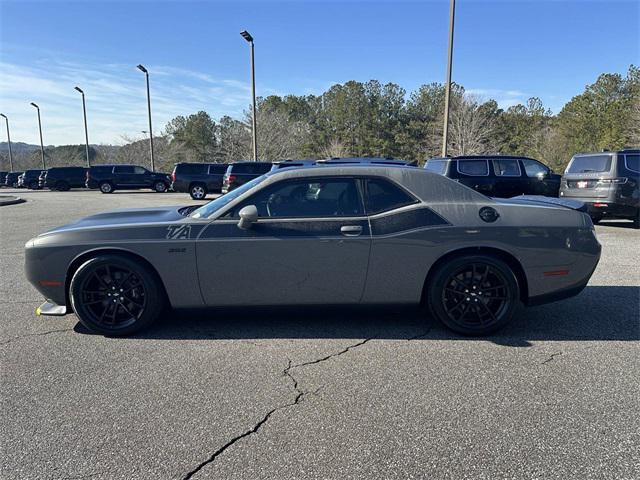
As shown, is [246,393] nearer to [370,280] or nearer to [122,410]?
[122,410]

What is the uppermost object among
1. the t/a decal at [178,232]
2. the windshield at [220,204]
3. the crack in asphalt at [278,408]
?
the windshield at [220,204]

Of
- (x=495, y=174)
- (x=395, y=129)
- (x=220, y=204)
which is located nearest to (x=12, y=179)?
(x=395, y=129)

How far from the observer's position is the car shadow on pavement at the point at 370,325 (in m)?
3.71

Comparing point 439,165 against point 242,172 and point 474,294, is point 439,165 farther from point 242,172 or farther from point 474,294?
point 242,172

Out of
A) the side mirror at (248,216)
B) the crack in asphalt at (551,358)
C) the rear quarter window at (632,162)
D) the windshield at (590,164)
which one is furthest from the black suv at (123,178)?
the crack in asphalt at (551,358)

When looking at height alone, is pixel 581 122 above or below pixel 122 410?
above

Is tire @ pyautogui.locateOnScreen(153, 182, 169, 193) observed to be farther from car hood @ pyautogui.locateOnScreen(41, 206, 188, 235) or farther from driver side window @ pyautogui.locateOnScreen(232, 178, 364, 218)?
driver side window @ pyautogui.locateOnScreen(232, 178, 364, 218)

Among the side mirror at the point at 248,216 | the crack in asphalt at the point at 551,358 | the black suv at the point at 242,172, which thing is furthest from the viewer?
the black suv at the point at 242,172

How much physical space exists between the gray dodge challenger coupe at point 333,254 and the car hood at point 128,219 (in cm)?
10

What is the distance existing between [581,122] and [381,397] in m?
38.6

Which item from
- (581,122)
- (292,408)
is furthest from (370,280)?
(581,122)

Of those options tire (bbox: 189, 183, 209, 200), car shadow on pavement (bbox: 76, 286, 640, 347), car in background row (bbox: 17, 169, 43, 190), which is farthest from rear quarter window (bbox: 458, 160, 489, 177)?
car in background row (bbox: 17, 169, 43, 190)

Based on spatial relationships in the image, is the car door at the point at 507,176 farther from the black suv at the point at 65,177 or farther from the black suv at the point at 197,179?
the black suv at the point at 65,177

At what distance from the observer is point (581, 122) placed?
33.5 metres
